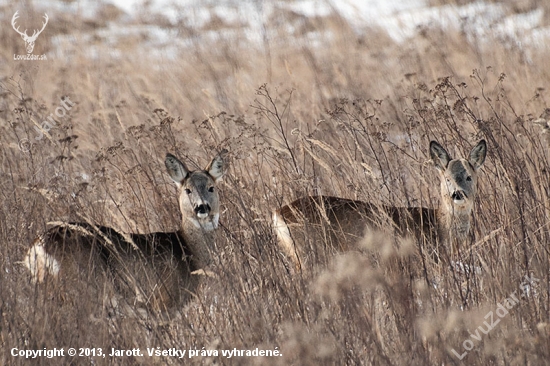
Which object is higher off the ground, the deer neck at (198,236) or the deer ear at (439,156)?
the deer ear at (439,156)

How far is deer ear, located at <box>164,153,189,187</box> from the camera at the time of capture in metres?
5.40

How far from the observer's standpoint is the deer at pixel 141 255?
13.7 feet

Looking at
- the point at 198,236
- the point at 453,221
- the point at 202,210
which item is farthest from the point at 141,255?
the point at 453,221

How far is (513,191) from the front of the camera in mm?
4758

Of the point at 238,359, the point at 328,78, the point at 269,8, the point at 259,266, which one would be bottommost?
the point at 238,359

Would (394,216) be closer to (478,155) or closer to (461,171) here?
(461,171)

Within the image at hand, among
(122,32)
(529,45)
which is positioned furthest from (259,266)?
(122,32)

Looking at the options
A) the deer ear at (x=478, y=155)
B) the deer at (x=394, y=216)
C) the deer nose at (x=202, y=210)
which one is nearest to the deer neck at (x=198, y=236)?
the deer nose at (x=202, y=210)

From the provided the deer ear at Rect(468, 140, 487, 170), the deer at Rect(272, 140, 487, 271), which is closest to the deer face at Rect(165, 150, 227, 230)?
the deer at Rect(272, 140, 487, 271)

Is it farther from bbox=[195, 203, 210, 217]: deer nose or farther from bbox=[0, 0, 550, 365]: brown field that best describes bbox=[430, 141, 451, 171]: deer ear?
bbox=[195, 203, 210, 217]: deer nose

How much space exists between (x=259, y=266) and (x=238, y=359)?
75 centimetres

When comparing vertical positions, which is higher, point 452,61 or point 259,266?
point 452,61

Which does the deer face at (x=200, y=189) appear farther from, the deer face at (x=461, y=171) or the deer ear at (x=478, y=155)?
the deer ear at (x=478, y=155)

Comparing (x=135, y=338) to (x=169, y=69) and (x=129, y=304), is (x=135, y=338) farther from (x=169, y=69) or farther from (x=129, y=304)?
(x=169, y=69)
